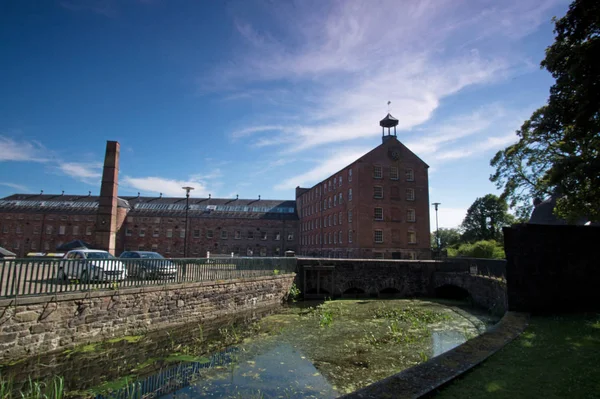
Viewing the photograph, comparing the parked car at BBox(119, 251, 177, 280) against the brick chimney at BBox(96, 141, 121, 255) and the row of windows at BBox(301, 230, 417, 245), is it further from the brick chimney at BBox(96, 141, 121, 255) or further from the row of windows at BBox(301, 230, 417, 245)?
the row of windows at BBox(301, 230, 417, 245)

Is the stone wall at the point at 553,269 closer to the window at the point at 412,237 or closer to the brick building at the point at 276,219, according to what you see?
the brick building at the point at 276,219

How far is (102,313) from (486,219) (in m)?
60.2

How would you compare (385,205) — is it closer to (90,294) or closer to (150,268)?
(150,268)

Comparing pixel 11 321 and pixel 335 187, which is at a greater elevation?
pixel 335 187

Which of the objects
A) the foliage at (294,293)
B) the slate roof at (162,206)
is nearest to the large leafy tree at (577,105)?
the foliage at (294,293)

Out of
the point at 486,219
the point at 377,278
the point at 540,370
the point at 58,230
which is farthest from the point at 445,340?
the point at 58,230

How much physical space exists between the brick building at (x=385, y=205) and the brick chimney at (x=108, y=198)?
926 inches

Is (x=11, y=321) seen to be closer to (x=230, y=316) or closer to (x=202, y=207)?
(x=230, y=316)

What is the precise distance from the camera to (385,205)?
38000 mm

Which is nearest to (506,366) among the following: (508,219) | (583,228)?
(583,228)

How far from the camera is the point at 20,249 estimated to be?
175 feet

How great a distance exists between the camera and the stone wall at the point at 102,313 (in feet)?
29.2

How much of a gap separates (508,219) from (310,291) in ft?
142

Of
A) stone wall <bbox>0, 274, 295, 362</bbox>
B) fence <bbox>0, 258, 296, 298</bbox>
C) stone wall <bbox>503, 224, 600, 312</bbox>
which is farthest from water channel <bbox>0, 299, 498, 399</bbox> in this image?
stone wall <bbox>503, 224, 600, 312</bbox>
